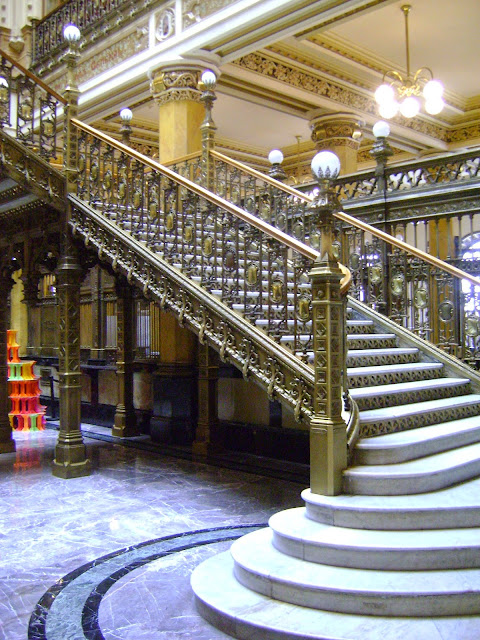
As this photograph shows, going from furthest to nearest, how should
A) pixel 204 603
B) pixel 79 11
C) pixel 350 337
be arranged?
pixel 79 11
pixel 350 337
pixel 204 603

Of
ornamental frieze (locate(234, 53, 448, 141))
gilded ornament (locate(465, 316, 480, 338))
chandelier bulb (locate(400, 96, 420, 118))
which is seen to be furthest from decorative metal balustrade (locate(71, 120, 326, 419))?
ornamental frieze (locate(234, 53, 448, 141))

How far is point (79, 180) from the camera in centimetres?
700

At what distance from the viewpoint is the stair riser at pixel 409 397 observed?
4644mm

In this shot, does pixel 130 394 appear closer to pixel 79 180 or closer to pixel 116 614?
pixel 79 180

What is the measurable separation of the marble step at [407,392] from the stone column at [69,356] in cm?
344

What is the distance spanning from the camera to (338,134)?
12.7 meters

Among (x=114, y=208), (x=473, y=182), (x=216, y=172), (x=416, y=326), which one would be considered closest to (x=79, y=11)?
(x=216, y=172)

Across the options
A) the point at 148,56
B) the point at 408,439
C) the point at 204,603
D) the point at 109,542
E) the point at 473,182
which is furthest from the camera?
the point at 148,56

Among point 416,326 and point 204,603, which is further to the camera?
point 416,326

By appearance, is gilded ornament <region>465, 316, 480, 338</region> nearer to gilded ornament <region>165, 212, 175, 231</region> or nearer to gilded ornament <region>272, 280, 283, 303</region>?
gilded ornament <region>272, 280, 283, 303</region>

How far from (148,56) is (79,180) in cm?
455

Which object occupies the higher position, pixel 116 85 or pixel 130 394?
pixel 116 85

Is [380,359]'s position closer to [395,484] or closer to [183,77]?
[395,484]

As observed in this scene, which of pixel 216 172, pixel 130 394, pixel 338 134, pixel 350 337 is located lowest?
pixel 130 394
